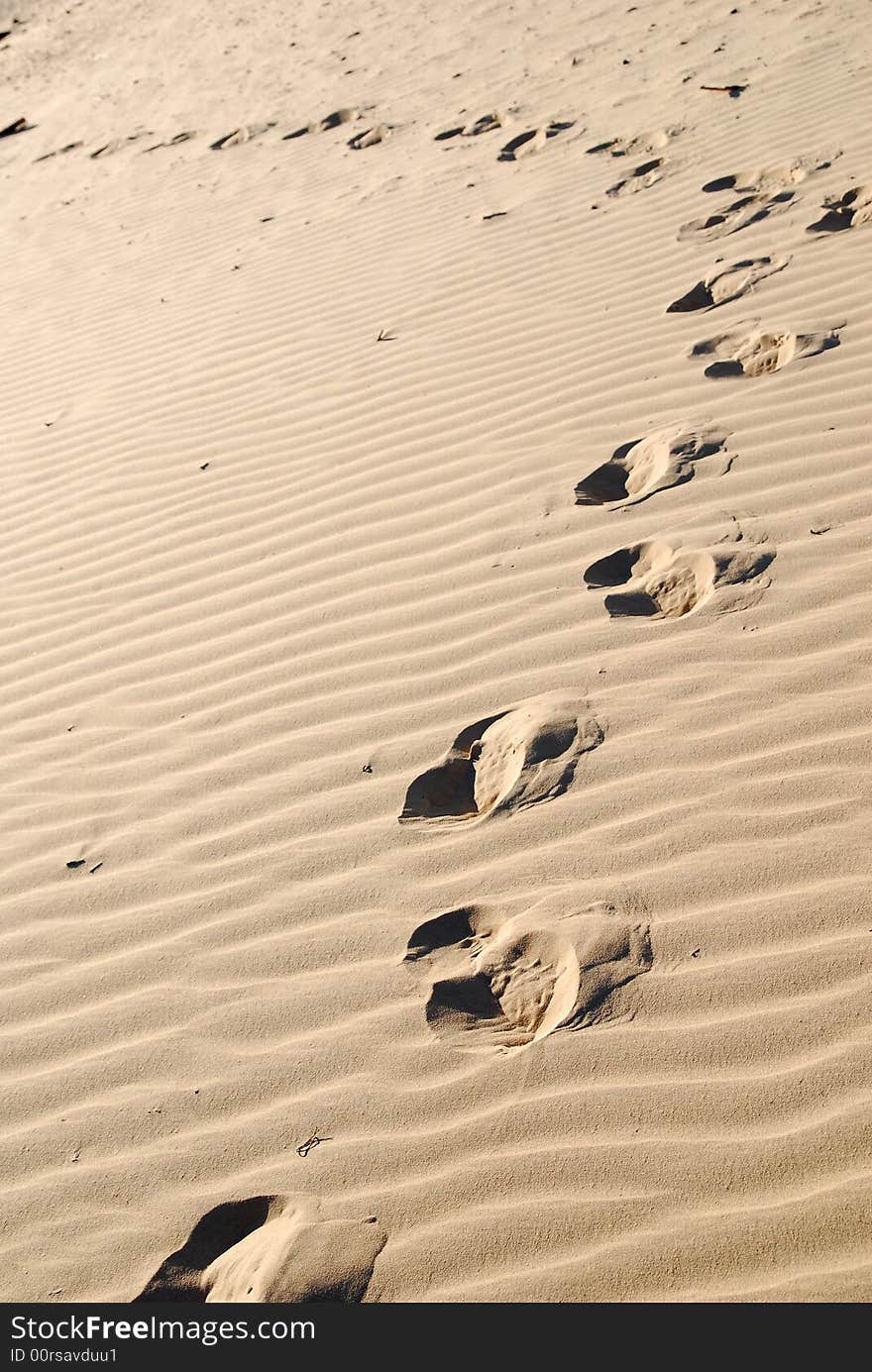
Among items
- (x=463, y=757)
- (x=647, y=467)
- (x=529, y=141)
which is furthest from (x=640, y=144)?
(x=463, y=757)

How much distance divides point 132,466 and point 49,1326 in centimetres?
327

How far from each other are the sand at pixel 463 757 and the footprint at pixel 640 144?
0.25 meters

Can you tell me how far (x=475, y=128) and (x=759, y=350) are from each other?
4079mm

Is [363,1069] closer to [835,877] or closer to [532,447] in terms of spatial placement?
[835,877]

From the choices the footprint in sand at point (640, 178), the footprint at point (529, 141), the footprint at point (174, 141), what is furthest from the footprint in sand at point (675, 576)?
the footprint at point (174, 141)

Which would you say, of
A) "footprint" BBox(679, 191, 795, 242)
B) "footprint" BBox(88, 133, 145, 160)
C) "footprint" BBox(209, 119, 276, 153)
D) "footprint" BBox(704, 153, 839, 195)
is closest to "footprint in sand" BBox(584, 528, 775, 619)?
"footprint" BBox(679, 191, 795, 242)

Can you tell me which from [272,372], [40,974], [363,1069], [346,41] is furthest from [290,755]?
[346,41]

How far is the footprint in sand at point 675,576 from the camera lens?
3.02m

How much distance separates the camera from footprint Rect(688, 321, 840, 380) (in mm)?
3869

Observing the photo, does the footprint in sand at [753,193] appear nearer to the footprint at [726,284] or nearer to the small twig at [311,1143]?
the footprint at [726,284]

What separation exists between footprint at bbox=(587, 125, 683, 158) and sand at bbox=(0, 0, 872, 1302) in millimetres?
247

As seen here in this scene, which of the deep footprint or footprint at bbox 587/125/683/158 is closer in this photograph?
the deep footprint

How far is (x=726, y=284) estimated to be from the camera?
444 cm

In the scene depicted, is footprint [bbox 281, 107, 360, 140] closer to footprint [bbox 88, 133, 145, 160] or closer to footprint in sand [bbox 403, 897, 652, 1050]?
footprint [bbox 88, 133, 145, 160]
